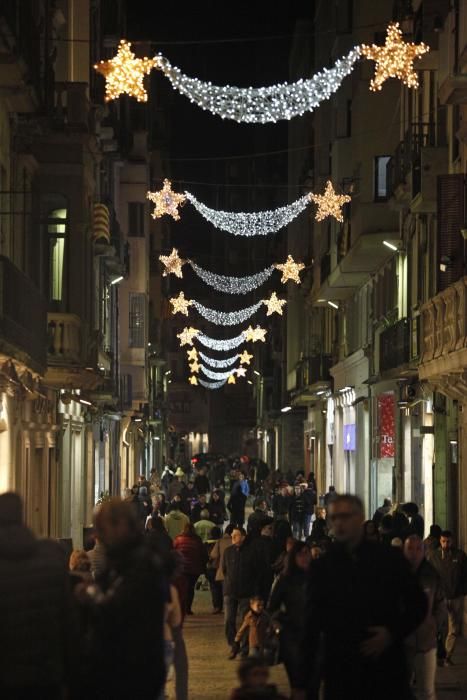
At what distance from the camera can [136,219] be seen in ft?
192

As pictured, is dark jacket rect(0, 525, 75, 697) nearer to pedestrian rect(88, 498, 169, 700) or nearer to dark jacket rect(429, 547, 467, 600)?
pedestrian rect(88, 498, 169, 700)

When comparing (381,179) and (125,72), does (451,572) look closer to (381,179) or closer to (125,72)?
(125,72)

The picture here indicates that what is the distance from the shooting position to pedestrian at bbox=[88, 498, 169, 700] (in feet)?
26.5

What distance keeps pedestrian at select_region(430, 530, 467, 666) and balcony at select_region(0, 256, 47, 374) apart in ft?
19.8

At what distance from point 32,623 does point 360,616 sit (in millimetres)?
1775

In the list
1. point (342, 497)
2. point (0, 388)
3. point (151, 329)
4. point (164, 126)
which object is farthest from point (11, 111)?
point (164, 126)

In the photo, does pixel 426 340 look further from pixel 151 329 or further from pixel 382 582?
pixel 151 329

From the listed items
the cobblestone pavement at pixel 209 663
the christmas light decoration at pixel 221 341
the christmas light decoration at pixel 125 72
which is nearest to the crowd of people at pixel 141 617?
the cobblestone pavement at pixel 209 663

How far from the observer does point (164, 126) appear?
85.1 metres

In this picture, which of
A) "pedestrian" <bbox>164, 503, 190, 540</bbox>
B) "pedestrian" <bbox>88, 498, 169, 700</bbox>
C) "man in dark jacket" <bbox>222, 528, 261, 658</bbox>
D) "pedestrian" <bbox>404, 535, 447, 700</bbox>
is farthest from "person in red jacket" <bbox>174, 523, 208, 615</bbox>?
"pedestrian" <bbox>88, 498, 169, 700</bbox>

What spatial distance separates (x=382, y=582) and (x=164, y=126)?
77.3m

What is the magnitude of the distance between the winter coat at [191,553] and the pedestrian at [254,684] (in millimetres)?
16879

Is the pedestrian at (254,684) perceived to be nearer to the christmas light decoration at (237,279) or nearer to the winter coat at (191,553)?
the winter coat at (191,553)

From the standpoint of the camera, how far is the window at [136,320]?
188 ft
